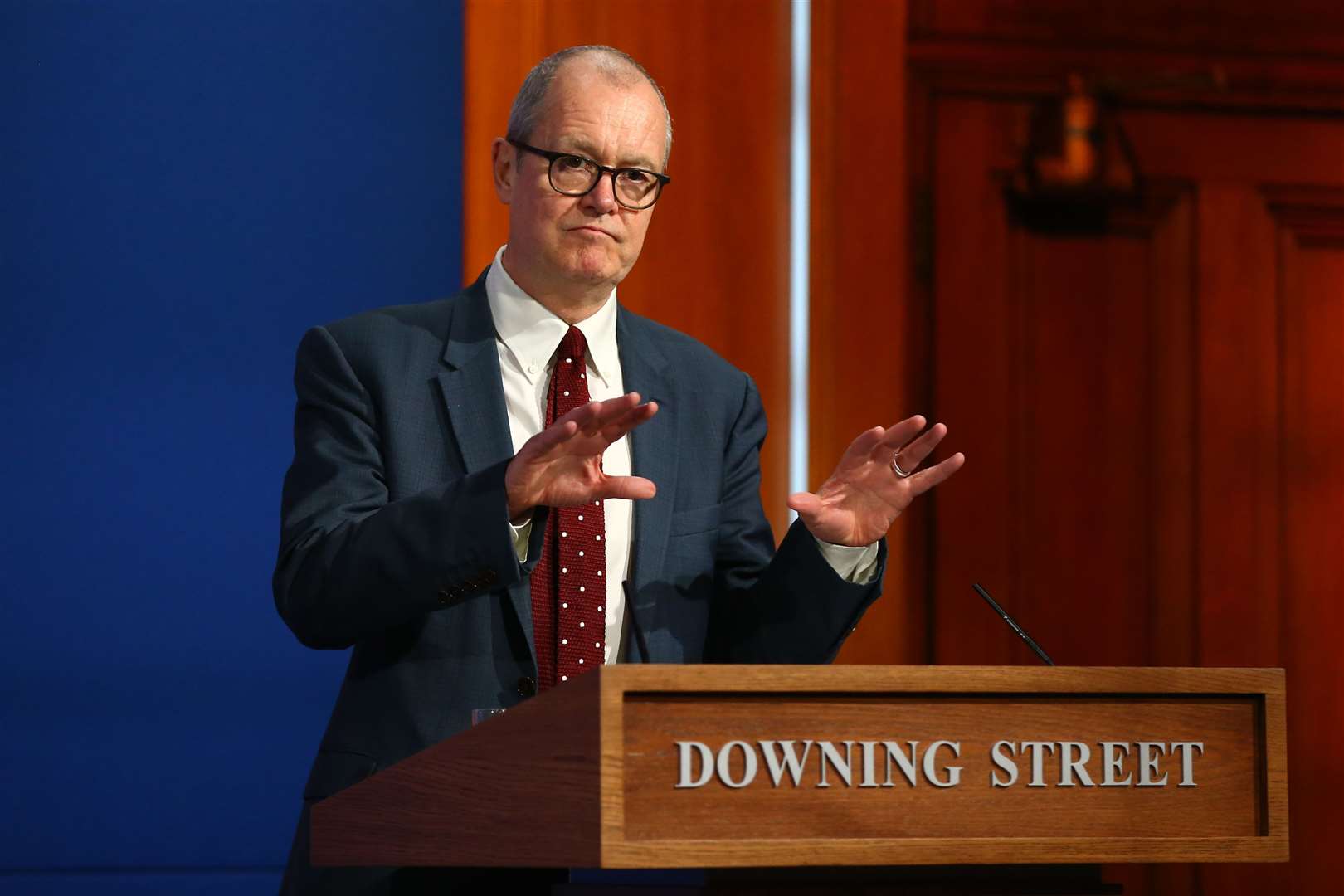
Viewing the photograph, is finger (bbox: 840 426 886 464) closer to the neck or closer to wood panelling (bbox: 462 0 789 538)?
the neck

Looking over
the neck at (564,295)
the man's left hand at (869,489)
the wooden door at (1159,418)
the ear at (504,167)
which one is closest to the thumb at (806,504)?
the man's left hand at (869,489)

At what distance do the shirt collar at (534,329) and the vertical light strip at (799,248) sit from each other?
1.26 m

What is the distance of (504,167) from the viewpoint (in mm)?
2117

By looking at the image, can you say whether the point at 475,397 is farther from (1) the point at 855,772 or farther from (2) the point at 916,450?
(1) the point at 855,772

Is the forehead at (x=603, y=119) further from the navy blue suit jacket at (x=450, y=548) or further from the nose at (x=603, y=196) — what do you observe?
the navy blue suit jacket at (x=450, y=548)

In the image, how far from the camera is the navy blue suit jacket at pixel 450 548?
5.28ft

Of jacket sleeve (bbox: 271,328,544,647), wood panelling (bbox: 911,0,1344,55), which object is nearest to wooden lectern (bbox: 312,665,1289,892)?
jacket sleeve (bbox: 271,328,544,647)

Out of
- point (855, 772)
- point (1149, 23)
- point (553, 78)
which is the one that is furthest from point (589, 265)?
point (1149, 23)

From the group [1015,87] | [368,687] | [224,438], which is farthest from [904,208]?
[368,687]

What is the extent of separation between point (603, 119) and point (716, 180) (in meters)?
1.32

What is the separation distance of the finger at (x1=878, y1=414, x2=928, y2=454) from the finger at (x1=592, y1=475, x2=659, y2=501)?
10.1 inches

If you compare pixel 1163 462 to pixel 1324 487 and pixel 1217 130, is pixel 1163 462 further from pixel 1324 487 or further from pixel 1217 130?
pixel 1217 130

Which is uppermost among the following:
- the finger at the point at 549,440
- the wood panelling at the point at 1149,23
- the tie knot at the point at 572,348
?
the wood panelling at the point at 1149,23

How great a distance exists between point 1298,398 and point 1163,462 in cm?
35
